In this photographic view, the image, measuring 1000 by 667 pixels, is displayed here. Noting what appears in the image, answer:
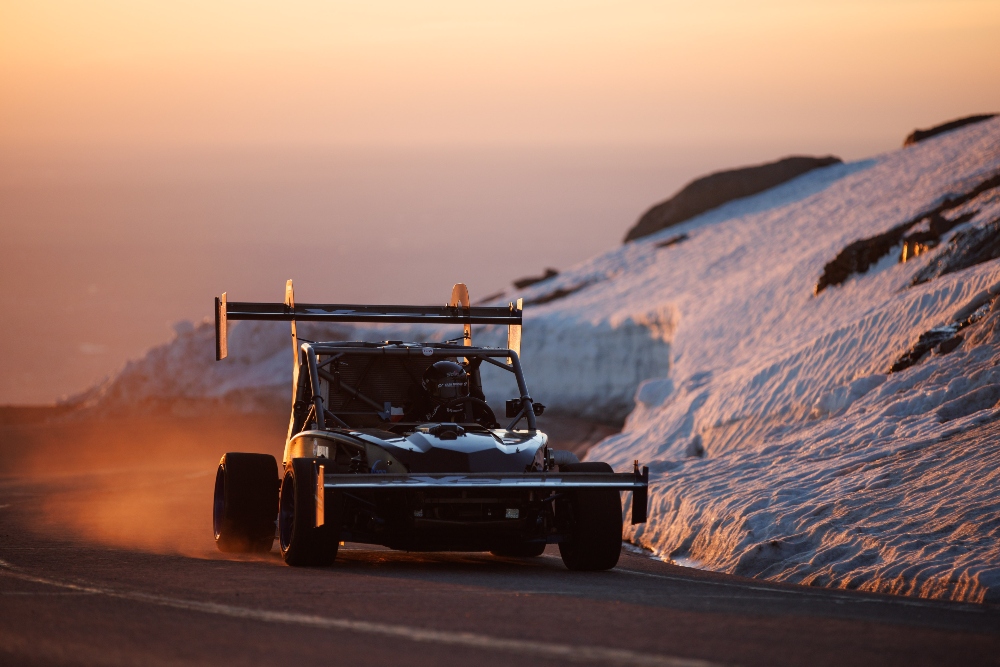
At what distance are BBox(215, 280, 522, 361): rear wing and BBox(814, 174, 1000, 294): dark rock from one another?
1305 centimetres

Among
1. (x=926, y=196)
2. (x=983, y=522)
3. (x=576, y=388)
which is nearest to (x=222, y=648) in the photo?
(x=983, y=522)

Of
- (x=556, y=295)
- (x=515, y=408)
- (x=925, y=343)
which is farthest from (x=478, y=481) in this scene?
(x=556, y=295)

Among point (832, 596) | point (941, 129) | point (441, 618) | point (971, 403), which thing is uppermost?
point (941, 129)

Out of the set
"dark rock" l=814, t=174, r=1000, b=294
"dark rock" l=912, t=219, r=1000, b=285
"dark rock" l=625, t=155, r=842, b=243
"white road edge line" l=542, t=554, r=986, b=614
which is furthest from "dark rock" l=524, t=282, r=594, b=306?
"white road edge line" l=542, t=554, r=986, b=614

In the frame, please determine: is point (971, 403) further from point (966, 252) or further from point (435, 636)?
point (435, 636)

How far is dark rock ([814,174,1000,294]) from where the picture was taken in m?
25.3

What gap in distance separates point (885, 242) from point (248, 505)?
56.6 ft

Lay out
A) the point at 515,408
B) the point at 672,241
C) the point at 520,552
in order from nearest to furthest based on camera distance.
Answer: the point at 515,408
the point at 520,552
the point at 672,241

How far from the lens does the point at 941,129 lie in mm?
46250

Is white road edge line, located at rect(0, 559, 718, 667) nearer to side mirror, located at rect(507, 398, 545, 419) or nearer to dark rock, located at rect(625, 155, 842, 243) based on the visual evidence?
side mirror, located at rect(507, 398, 545, 419)

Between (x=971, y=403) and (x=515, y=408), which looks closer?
(x=515, y=408)

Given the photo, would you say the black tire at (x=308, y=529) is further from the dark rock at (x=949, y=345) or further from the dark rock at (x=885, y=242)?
the dark rock at (x=885, y=242)

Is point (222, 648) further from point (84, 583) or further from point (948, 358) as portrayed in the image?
point (948, 358)

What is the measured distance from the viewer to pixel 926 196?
32.6 meters
